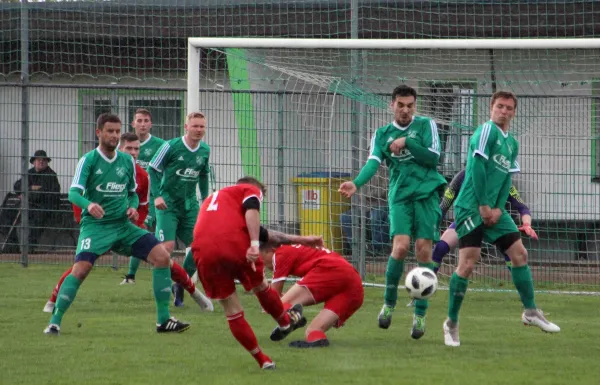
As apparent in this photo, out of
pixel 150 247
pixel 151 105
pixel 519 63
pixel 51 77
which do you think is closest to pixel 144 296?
pixel 150 247

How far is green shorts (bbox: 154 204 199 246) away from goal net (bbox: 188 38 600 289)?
233 centimetres

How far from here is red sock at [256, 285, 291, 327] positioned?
8039mm

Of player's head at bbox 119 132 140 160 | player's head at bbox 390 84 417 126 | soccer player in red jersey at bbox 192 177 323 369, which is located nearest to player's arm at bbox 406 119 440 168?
player's head at bbox 390 84 417 126

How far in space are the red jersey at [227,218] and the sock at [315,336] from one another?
1383 mm

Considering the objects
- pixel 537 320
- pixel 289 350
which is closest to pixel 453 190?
pixel 537 320

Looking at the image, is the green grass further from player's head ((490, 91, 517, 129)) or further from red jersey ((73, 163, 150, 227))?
player's head ((490, 91, 517, 129))

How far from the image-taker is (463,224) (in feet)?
29.7

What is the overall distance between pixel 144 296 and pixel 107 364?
4806 millimetres

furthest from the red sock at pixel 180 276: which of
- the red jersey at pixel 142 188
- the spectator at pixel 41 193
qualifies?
the spectator at pixel 41 193

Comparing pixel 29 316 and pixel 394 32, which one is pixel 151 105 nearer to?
pixel 394 32

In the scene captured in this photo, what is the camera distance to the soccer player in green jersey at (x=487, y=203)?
8875 millimetres

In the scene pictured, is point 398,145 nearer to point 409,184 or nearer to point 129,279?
point 409,184

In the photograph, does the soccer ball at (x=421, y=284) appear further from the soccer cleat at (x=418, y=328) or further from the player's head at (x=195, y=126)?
the player's head at (x=195, y=126)

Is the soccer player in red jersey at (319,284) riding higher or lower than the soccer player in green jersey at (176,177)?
lower
